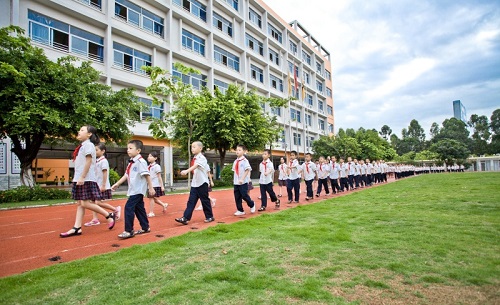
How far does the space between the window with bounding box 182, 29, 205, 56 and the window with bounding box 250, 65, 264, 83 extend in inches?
317

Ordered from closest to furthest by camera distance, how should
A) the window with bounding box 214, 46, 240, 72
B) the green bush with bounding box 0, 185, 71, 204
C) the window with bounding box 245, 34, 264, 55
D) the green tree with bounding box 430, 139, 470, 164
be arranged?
the green bush with bounding box 0, 185, 71, 204 < the window with bounding box 214, 46, 240, 72 < the window with bounding box 245, 34, 264, 55 < the green tree with bounding box 430, 139, 470, 164

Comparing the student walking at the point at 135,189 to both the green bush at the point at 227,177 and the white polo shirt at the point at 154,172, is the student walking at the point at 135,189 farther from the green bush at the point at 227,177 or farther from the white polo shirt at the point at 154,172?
Result: the green bush at the point at 227,177

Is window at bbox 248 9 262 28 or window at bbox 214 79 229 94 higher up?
window at bbox 248 9 262 28

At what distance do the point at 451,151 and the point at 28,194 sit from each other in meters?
55.5

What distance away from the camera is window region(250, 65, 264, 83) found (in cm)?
3368

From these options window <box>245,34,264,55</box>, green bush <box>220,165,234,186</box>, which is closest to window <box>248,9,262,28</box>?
window <box>245,34,264,55</box>

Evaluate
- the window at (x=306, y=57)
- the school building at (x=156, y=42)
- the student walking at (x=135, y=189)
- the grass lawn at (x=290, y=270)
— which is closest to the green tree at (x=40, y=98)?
the school building at (x=156, y=42)

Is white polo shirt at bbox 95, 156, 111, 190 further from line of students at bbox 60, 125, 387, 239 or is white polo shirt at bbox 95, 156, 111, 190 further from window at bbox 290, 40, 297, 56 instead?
window at bbox 290, 40, 297, 56

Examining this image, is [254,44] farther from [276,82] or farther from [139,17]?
[139,17]

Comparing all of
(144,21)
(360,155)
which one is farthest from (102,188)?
(360,155)

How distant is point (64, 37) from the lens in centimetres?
1739

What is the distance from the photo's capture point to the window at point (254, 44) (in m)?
33.3

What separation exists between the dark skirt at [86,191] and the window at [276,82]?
32.9 m

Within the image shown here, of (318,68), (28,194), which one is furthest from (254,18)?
(28,194)
